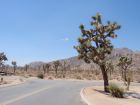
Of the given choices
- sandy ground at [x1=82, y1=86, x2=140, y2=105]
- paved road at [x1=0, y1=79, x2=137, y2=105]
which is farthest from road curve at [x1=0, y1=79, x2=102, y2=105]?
sandy ground at [x1=82, y1=86, x2=140, y2=105]

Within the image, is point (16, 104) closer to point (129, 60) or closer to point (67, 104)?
point (67, 104)

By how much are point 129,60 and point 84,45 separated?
131ft

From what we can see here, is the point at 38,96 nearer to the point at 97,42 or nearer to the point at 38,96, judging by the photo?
the point at 38,96

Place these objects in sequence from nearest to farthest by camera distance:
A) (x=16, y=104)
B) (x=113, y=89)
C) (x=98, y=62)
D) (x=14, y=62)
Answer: (x=16, y=104), (x=113, y=89), (x=98, y=62), (x=14, y=62)

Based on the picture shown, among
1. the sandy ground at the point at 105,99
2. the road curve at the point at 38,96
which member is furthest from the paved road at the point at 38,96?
the sandy ground at the point at 105,99

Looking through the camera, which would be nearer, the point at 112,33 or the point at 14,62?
the point at 112,33

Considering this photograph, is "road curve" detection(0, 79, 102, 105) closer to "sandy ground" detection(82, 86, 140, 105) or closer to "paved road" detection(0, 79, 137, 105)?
"paved road" detection(0, 79, 137, 105)

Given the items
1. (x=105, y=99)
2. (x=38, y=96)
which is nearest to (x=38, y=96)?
(x=38, y=96)

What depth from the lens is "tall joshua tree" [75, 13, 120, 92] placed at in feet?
112

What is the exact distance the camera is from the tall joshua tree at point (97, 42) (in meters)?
34.3

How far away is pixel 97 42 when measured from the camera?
1369 inches

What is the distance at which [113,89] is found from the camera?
1177 inches

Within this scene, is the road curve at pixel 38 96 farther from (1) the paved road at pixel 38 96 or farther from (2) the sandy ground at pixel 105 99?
(2) the sandy ground at pixel 105 99

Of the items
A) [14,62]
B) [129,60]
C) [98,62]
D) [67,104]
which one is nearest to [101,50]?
[98,62]
